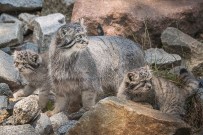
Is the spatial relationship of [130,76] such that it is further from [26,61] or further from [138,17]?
[138,17]

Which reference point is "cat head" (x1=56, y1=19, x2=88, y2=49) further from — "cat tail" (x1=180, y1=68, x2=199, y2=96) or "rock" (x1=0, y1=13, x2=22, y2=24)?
"rock" (x1=0, y1=13, x2=22, y2=24)

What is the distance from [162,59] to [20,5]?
3067 millimetres

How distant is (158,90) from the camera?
6.47 meters

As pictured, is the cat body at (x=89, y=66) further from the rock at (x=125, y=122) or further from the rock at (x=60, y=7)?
the rock at (x=60, y=7)

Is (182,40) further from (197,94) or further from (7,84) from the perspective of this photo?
(7,84)

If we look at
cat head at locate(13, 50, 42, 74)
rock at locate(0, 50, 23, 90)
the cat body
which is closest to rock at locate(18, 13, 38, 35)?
rock at locate(0, 50, 23, 90)

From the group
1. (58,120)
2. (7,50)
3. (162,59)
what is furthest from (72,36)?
(7,50)

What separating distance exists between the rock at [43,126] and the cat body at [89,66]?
51 cm

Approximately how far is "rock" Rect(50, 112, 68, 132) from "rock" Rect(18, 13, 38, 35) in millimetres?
3107

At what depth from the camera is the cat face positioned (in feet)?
19.8

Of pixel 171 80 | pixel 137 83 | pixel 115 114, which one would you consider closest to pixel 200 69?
pixel 171 80

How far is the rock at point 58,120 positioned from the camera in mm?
6380

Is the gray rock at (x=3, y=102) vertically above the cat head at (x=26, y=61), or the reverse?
the cat head at (x=26, y=61)

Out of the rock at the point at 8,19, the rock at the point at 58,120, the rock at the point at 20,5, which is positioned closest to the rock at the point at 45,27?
the rock at the point at 8,19
